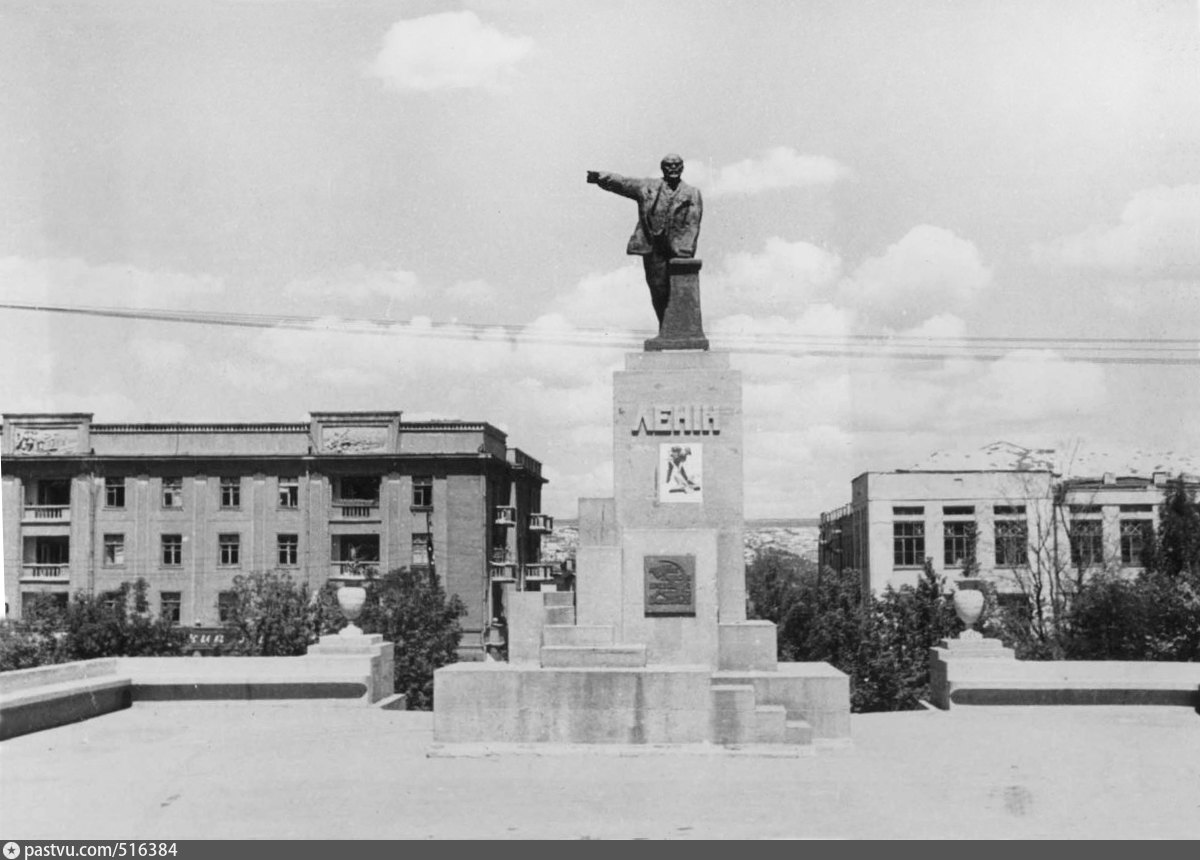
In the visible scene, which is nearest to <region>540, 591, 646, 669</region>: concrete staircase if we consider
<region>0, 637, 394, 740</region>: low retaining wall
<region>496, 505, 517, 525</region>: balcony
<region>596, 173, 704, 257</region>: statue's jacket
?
<region>0, 637, 394, 740</region>: low retaining wall

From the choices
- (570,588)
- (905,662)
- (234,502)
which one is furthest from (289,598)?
(570,588)

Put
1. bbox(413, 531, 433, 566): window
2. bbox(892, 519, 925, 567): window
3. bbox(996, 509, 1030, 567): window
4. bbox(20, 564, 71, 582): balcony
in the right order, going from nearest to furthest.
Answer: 1. bbox(413, 531, 433, 566): window
2. bbox(20, 564, 71, 582): balcony
3. bbox(996, 509, 1030, 567): window
4. bbox(892, 519, 925, 567): window

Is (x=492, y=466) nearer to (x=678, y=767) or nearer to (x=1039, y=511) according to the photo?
(x=1039, y=511)

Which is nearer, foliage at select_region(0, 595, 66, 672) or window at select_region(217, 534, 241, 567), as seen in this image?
foliage at select_region(0, 595, 66, 672)

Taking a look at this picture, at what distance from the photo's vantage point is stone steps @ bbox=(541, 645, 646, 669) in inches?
531

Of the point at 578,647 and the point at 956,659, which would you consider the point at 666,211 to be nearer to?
the point at 578,647

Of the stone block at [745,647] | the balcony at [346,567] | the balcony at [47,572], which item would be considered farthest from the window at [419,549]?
the stone block at [745,647]

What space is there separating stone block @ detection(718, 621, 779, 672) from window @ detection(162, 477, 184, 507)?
49263 millimetres

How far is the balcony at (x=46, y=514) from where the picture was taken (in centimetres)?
6012

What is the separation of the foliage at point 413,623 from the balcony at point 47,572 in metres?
16.8

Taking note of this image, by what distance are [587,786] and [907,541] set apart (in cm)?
6024

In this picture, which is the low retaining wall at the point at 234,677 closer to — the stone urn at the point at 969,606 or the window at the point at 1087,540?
the stone urn at the point at 969,606

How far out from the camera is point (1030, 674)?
17.7m

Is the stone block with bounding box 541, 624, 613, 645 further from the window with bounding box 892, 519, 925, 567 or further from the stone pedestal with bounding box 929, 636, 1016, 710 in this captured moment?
the window with bounding box 892, 519, 925, 567
